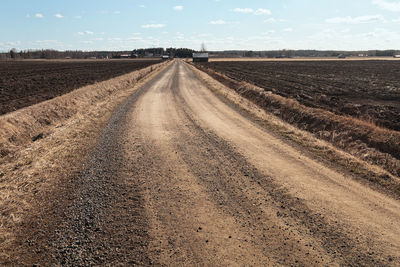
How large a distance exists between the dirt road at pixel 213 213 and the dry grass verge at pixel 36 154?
0.43 meters

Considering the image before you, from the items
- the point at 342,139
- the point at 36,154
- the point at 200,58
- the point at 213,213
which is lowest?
the point at 213,213

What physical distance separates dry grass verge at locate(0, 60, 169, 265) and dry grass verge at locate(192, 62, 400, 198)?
8.43m

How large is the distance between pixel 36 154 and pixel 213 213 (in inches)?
274

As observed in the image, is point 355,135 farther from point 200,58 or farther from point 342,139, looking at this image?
point 200,58

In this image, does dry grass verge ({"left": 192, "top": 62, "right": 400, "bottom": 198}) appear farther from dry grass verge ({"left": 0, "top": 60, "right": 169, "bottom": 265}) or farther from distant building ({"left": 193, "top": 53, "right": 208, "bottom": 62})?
distant building ({"left": 193, "top": 53, "right": 208, "bottom": 62})

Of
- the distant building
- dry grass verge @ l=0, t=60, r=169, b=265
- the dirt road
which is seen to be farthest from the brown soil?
the distant building

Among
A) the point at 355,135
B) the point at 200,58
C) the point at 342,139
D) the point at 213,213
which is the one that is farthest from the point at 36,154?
the point at 200,58

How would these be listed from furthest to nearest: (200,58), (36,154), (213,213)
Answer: (200,58) < (36,154) < (213,213)

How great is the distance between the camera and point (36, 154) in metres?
8.90

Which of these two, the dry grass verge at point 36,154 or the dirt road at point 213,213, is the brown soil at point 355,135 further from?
the dry grass verge at point 36,154

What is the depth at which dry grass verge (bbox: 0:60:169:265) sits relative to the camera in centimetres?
553

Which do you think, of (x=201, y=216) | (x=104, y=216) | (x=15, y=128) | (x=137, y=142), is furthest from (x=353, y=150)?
(x=15, y=128)

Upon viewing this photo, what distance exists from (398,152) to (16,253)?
38.6ft

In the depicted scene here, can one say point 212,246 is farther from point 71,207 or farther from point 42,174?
point 42,174
